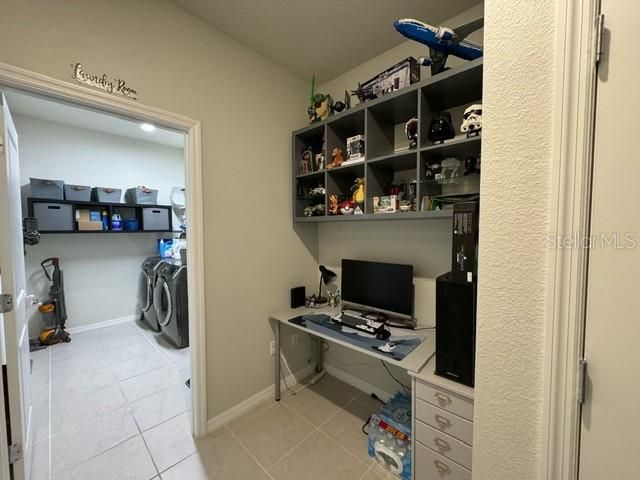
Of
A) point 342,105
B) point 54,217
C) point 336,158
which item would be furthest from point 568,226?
point 54,217

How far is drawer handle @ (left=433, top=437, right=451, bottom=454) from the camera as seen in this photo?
1.18 metres

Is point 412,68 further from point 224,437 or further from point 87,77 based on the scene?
point 224,437

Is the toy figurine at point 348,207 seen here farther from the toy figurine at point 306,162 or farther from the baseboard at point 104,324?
the baseboard at point 104,324

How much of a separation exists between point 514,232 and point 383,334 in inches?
43.8

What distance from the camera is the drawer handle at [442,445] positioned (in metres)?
1.18

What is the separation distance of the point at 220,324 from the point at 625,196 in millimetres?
1991

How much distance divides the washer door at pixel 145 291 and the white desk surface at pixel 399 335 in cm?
234

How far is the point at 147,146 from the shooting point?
3.88 metres

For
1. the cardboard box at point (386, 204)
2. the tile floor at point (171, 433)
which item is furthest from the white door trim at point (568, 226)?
the tile floor at point (171, 433)

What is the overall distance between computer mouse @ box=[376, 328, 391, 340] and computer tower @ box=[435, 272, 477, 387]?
40cm

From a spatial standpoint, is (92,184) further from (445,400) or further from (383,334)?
(445,400)

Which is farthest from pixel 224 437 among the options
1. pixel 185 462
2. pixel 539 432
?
pixel 539 432

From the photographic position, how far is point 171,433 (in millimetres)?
1743

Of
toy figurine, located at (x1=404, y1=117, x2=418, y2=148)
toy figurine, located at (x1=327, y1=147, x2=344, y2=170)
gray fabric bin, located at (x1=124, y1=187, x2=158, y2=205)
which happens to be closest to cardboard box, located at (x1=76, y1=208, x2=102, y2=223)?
gray fabric bin, located at (x1=124, y1=187, x2=158, y2=205)
